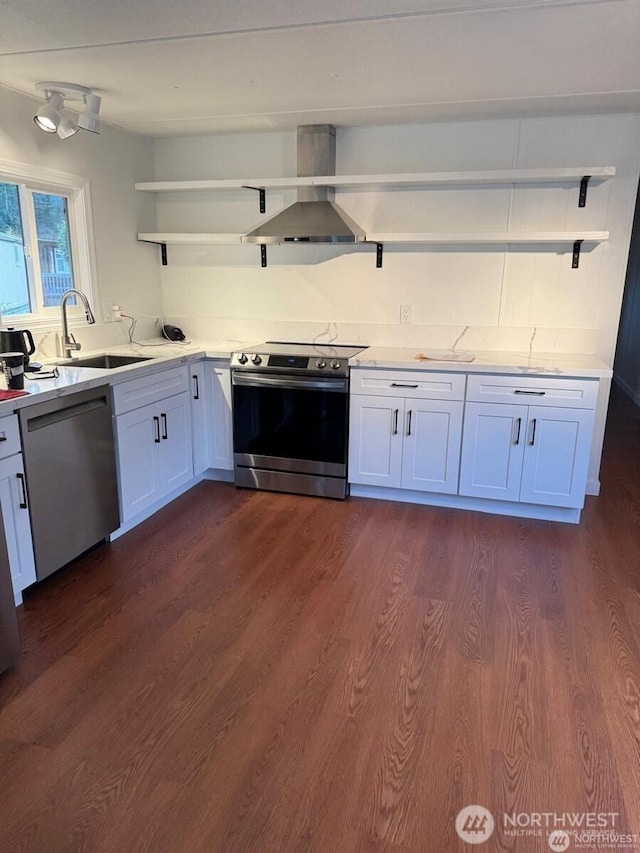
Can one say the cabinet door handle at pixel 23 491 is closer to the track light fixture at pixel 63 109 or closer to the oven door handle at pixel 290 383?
the oven door handle at pixel 290 383

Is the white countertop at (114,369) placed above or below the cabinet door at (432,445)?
above

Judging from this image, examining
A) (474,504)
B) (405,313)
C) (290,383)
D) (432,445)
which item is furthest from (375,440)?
(405,313)

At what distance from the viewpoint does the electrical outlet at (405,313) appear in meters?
3.89

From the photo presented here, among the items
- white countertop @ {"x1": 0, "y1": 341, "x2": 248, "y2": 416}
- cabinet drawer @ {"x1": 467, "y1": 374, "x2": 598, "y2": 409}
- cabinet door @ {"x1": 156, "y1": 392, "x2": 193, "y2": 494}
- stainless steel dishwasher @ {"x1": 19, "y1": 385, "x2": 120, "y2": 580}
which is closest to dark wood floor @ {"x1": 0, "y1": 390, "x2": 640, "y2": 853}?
stainless steel dishwasher @ {"x1": 19, "y1": 385, "x2": 120, "y2": 580}

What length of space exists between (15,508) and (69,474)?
328 millimetres

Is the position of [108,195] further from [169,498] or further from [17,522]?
[17,522]

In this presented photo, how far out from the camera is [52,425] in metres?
2.51

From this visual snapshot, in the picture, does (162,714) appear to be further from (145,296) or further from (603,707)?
(145,296)

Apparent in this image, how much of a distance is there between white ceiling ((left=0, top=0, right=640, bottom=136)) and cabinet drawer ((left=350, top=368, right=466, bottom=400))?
4.91 feet

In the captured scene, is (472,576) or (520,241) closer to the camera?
(472,576)

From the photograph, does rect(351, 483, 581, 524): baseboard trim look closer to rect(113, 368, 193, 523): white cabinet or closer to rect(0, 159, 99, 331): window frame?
rect(113, 368, 193, 523): white cabinet

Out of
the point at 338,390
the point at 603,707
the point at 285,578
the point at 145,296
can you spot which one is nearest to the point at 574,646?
the point at 603,707

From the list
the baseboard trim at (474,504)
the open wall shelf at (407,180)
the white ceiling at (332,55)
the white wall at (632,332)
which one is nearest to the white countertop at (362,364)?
the baseboard trim at (474,504)

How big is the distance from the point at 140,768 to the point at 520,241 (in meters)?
3.34
